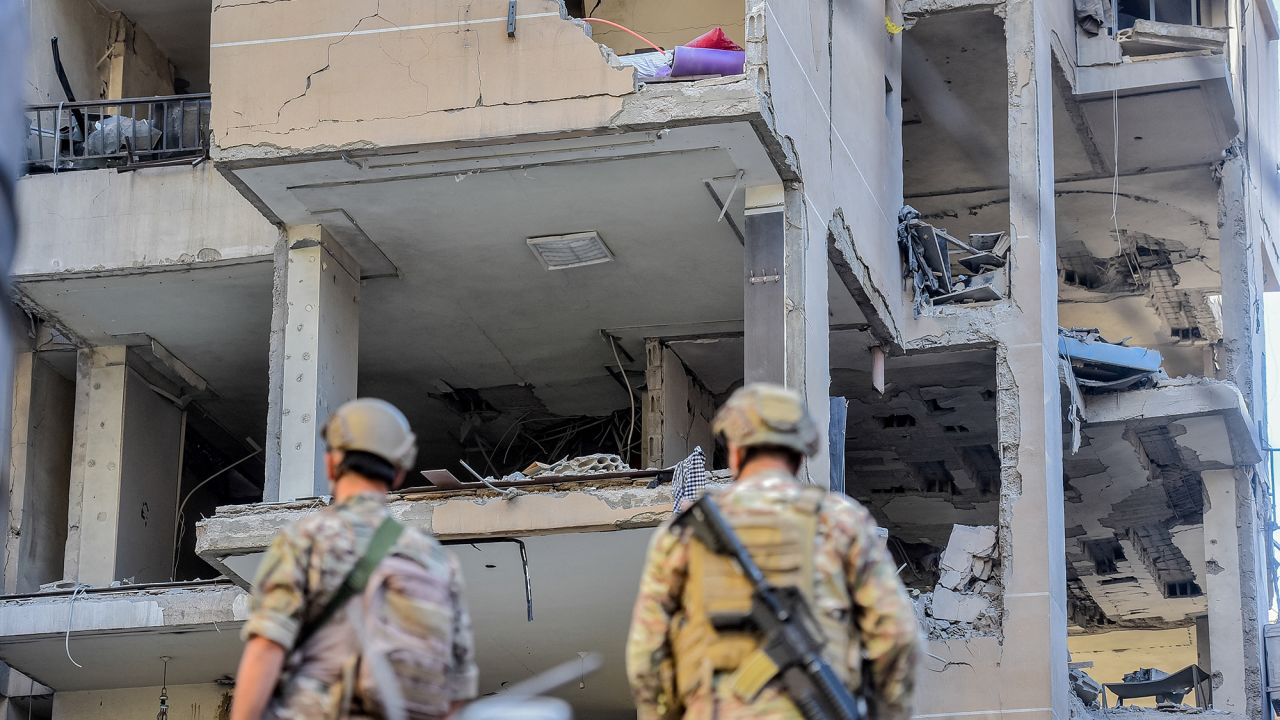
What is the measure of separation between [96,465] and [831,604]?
14625 mm

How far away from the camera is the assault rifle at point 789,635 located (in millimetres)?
5746

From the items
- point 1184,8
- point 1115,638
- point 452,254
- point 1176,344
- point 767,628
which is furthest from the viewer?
point 1115,638

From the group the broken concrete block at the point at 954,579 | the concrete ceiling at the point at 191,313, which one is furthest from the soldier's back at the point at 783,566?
the broken concrete block at the point at 954,579

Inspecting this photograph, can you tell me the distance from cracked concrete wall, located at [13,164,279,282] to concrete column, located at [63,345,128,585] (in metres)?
1.74

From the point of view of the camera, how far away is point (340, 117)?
14062 millimetres

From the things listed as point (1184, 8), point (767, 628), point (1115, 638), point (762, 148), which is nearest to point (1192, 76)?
point (1184, 8)

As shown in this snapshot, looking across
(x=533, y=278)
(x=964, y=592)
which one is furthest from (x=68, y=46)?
(x=964, y=592)

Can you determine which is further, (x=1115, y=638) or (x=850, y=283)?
(x=1115, y=638)

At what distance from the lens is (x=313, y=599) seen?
5.74m

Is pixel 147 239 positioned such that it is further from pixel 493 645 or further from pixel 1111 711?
pixel 1111 711

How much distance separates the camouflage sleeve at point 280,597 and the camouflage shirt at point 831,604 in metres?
1.03

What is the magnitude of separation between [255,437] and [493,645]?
19.0 ft

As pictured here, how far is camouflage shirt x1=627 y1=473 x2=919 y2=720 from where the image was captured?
19.5 feet

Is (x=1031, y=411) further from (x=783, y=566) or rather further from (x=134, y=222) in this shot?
(x=783, y=566)
